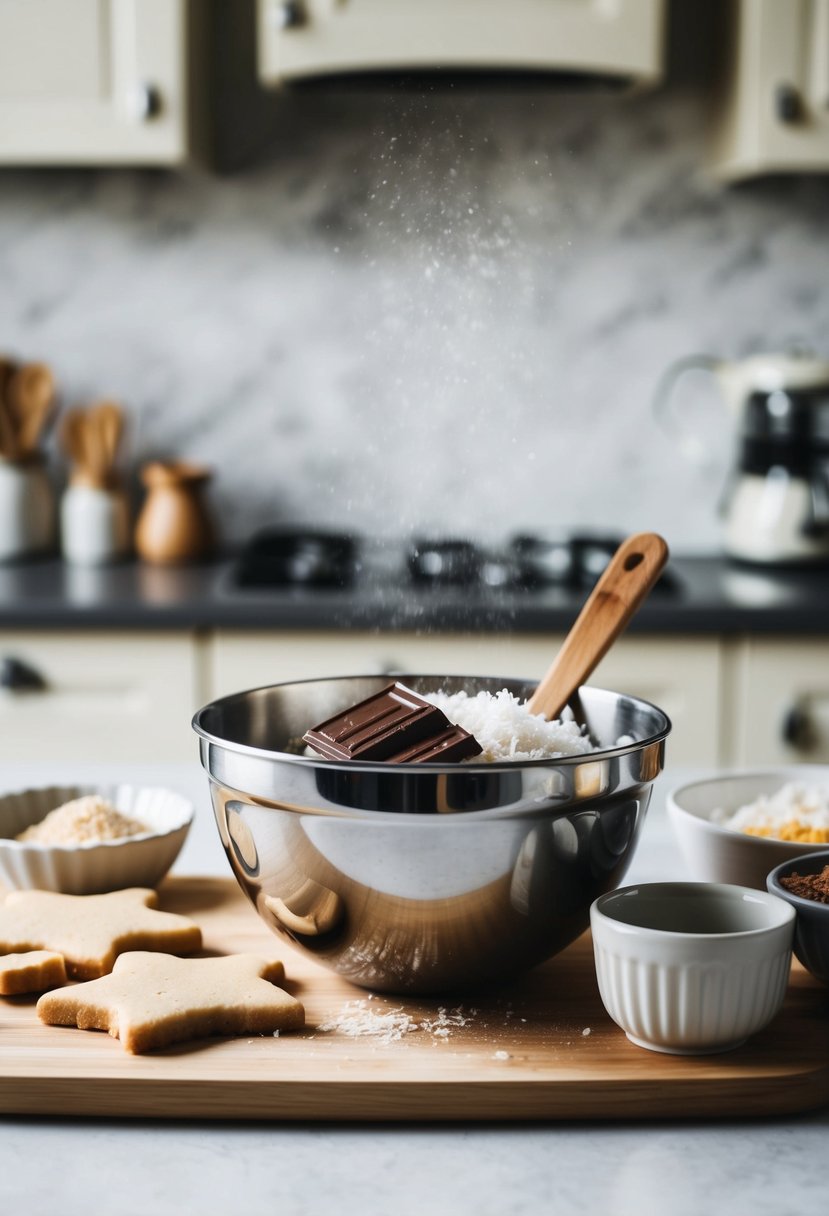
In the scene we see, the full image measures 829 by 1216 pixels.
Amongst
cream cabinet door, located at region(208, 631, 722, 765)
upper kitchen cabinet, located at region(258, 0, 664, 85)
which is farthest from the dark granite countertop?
upper kitchen cabinet, located at region(258, 0, 664, 85)

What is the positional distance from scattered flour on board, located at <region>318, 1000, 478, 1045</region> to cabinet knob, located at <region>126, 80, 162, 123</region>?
1827 mm

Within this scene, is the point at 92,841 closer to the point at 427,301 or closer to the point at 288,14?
the point at 288,14

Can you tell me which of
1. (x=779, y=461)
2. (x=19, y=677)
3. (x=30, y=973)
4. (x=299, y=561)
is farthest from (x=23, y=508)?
(x=30, y=973)

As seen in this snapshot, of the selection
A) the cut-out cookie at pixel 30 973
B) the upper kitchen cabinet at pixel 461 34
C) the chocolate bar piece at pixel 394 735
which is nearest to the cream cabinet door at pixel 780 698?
the upper kitchen cabinet at pixel 461 34

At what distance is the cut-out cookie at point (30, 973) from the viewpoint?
2.74ft

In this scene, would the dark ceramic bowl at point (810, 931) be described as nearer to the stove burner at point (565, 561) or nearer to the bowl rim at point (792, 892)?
the bowl rim at point (792, 892)

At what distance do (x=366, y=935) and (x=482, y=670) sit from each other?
4.55 feet

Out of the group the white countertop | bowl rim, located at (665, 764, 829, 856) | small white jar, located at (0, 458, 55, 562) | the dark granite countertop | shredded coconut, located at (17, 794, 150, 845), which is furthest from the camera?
small white jar, located at (0, 458, 55, 562)

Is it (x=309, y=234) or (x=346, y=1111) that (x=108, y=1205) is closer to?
(x=346, y=1111)

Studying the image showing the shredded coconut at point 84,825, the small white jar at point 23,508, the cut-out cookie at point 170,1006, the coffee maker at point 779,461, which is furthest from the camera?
the small white jar at point 23,508

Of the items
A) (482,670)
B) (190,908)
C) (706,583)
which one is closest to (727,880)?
(190,908)

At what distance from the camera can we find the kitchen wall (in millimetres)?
2668

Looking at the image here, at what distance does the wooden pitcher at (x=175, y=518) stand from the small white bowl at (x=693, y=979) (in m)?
1.91

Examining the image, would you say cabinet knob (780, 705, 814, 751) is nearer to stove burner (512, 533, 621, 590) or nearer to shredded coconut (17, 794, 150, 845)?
stove burner (512, 533, 621, 590)
